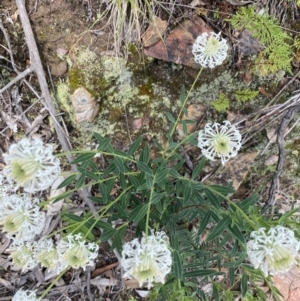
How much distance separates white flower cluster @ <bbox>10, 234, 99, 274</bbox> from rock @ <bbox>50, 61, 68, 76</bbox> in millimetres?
1151

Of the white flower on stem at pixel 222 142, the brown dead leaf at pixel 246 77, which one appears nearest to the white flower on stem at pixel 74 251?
the white flower on stem at pixel 222 142

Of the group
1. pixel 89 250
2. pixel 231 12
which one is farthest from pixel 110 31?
pixel 89 250

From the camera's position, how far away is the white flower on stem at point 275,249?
1.56 meters

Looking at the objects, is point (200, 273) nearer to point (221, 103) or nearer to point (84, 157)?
point (84, 157)

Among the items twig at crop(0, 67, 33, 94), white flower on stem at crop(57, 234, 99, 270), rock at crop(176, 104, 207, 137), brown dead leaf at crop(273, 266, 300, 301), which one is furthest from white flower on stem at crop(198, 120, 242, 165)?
brown dead leaf at crop(273, 266, 300, 301)

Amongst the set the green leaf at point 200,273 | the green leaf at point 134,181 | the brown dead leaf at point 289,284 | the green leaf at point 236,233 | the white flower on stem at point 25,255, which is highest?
the green leaf at point 134,181

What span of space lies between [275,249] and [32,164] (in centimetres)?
96

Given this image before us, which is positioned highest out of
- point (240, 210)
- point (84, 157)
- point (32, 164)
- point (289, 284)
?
point (32, 164)

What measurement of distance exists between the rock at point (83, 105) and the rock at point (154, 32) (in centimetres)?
48

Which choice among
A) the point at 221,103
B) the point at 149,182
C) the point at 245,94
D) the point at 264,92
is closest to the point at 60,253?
the point at 149,182

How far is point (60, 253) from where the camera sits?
1750mm

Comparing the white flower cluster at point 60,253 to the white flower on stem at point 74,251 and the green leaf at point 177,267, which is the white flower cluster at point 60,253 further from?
the green leaf at point 177,267

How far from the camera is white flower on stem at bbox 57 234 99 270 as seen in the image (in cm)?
172

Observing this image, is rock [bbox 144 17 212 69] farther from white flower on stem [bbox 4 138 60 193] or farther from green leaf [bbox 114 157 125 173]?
white flower on stem [bbox 4 138 60 193]
